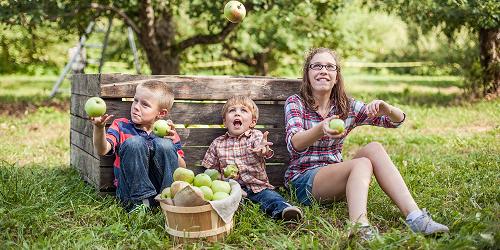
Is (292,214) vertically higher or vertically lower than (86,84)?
lower

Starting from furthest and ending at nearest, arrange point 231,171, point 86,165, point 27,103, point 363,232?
point 27,103 → point 86,165 → point 231,171 → point 363,232

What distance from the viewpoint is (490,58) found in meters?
9.83

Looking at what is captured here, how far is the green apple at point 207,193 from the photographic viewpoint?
2.97 m

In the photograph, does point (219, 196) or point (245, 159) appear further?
point (245, 159)

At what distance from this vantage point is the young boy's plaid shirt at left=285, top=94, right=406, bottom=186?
368 cm

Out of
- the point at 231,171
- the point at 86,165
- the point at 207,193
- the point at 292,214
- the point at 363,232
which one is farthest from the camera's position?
the point at 86,165

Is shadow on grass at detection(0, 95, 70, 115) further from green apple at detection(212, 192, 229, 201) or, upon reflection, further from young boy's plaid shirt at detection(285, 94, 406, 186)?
green apple at detection(212, 192, 229, 201)

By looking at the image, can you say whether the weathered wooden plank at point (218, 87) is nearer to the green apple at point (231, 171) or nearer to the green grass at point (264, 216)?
the green apple at point (231, 171)

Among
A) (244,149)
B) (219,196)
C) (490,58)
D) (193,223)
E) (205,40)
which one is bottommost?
(193,223)

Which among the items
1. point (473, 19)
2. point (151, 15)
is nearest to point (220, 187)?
point (151, 15)

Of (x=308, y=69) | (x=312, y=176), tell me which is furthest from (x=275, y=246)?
(x=308, y=69)

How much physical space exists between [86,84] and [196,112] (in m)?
0.82

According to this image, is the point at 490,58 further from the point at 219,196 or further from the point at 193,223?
the point at 193,223

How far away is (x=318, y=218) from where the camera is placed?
10.4 feet
